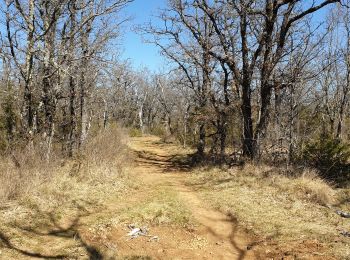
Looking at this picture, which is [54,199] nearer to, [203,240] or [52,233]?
[52,233]

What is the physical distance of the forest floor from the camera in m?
6.91

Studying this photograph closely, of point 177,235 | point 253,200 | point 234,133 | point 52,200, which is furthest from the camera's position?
point 234,133

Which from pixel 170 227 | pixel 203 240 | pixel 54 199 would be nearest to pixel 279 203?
pixel 203 240

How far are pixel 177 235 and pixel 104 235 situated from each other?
1464 millimetres

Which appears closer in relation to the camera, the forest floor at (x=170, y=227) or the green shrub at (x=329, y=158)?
the forest floor at (x=170, y=227)

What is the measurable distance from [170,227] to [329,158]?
28.9ft

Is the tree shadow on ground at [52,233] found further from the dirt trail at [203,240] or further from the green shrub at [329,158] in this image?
the green shrub at [329,158]

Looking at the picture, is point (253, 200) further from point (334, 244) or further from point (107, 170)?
point (107, 170)

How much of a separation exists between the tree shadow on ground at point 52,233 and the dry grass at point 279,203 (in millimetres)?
3325

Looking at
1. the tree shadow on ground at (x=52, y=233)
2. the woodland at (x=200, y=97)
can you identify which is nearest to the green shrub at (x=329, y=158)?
the woodland at (x=200, y=97)

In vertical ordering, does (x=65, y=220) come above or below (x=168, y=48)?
below

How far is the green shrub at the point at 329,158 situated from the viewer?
1465 centimetres

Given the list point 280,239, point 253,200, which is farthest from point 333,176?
point 280,239

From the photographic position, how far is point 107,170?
480 inches
